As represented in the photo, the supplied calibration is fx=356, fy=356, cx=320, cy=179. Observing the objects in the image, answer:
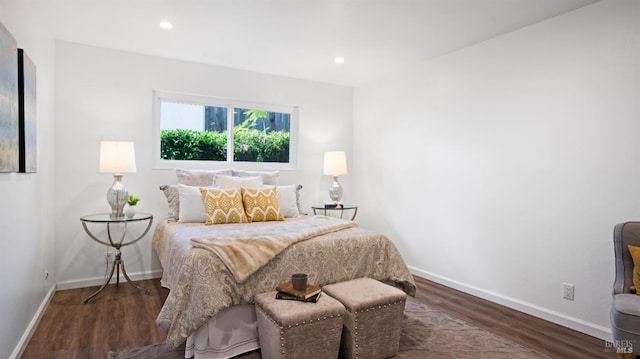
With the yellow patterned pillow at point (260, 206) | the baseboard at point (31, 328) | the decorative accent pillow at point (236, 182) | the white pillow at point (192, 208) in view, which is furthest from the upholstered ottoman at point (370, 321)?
the baseboard at point (31, 328)

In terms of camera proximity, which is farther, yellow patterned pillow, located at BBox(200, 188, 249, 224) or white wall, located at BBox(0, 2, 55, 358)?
yellow patterned pillow, located at BBox(200, 188, 249, 224)

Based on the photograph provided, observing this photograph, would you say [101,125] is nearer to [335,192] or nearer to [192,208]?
[192,208]

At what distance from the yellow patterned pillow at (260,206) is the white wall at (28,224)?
1631mm

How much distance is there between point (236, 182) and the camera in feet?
12.2

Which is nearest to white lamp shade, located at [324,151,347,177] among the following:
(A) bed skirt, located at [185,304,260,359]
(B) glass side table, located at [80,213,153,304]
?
(B) glass side table, located at [80,213,153,304]

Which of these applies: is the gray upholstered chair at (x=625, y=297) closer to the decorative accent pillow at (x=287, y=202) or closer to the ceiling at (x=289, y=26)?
the ceiling at (x=289, y=26)

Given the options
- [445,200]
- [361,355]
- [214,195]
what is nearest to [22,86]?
[214,195]

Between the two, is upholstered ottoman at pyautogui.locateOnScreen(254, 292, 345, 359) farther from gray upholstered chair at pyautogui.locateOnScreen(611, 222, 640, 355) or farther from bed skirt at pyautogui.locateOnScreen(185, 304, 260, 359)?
gray upholstered chair at pyautogui.locateOnScreen(611, 222, 640, 355)

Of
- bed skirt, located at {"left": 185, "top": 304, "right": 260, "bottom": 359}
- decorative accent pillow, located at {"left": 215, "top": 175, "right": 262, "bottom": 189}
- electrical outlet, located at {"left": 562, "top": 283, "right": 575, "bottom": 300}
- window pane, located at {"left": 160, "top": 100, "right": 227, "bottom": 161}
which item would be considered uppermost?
window pane, located at {"left": 160, "top": 100, "right": 227, "bottom": 161}

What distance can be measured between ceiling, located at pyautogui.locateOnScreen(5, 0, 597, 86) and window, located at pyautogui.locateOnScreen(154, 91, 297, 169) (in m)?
0.56

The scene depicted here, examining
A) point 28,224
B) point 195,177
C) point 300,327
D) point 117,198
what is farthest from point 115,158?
point 300,327

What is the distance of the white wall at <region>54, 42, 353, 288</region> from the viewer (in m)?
3.54

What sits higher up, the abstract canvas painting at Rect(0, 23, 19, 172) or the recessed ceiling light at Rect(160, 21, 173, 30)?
the recessed ceiling light at Rect(160, 21, 173, 30)

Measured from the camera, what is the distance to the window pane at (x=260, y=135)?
4574 mm
